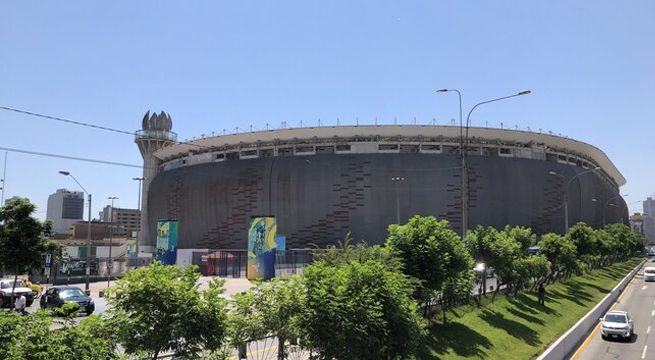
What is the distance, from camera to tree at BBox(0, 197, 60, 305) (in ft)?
74.1

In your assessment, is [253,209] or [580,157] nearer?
[253,209]

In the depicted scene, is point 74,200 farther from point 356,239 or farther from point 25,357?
point 25,357

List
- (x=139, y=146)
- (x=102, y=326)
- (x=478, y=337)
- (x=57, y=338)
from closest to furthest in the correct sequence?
(x=57, y=338) → (x=102, y=326) → (x=478, y=337) → (x=139, y=146)

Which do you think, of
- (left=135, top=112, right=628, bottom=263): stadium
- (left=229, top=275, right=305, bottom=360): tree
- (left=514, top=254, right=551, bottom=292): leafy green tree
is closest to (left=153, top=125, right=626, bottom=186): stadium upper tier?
(left=135, top=112, right=628, bottom=263): stadium

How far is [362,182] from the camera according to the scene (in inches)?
3194

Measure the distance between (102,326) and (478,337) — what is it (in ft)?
56.2

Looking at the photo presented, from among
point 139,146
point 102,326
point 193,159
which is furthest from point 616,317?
point 139,146

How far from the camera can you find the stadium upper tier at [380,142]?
82125mm

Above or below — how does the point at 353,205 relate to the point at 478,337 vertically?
above

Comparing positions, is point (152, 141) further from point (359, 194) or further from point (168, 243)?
point (168, 243)

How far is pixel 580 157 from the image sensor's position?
334 ft

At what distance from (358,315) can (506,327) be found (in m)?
15.9

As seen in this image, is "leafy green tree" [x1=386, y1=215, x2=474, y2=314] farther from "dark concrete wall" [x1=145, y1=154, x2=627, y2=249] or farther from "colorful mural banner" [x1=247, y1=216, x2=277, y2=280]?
"dark concrete wall" [x1=145, y1=154, x2=627, y2=249]

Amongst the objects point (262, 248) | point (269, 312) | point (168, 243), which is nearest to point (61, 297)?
point (262, 248)
